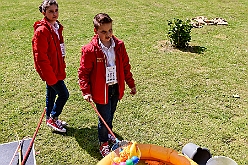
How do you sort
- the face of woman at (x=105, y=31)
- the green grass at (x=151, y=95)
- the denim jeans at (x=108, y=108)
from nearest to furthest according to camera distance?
1. the face of woman at (x=105, y=31)
2. the denim jeans at (x=108, y=108)
3. the green grass at (x=151, y=95)

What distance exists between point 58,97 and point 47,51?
60 cm

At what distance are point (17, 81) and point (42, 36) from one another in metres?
2.12

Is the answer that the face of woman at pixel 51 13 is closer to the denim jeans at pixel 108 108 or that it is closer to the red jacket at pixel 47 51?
the red jacket at pixel 47 51

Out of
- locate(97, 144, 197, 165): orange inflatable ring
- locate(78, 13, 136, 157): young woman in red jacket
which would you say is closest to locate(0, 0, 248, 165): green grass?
locate(78, 13, 136, 157): young woman in red jacket

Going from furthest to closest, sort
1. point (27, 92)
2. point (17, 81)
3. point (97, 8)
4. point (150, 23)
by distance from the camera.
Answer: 1. point (97, 8)
2. point (150, 23)
3. point (17, 81)
4. point (27, 92)

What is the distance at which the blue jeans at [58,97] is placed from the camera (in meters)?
3.55

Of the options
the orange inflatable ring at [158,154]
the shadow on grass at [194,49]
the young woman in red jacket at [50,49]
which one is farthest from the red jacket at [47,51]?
the shadow on grass at [194,49]

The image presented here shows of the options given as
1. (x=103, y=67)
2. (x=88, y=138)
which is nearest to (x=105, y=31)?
(x=103, y=67)

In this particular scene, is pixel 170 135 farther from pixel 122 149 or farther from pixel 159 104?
pixel 122 149

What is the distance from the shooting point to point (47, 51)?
331cm

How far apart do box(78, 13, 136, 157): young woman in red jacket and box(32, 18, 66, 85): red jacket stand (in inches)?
18.3

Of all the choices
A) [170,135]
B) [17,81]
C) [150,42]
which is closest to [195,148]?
[170,135]

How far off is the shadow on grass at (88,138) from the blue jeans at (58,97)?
0.95 ft

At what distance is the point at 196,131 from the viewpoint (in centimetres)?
382
